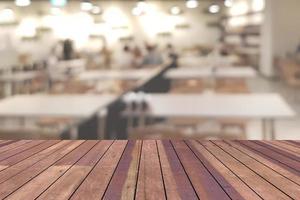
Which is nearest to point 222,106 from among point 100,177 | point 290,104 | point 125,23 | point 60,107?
point 60,107

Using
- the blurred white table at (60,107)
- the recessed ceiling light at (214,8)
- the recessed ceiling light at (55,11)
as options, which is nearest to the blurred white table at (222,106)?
the blurred white table at (60,107)

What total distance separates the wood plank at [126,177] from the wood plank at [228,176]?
258 millimetres

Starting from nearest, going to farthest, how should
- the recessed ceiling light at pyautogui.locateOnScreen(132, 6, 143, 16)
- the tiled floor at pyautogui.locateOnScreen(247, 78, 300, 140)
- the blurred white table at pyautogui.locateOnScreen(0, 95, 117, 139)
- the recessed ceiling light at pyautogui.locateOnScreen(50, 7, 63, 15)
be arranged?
the blurred white table at pyautogui.locateOnScreen(0, 95, 117, 139) → the tiled floor at pyautogui.locateOnScreen(247, 78, 300, 140) → the recessed ceiling light at pyautogui.locateOnScreen(50, 7, 63, 15) → the recessed ceiling light at pyautogui.locateOnScreen(132, 6, 143, 16)

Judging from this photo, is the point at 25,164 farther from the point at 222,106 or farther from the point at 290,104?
the point at 290,104

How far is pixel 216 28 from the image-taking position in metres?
16.0

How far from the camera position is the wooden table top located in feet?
4.15

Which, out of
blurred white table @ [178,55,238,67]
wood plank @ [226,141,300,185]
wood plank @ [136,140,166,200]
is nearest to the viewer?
wood plank @ [136,140,166,200]

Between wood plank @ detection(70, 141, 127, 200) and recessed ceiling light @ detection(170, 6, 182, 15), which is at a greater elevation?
recessed ceiling light @ detection(170, 6, 182, 15)

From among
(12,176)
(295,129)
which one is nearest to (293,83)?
(295,129)

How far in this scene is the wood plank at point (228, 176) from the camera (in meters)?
1.24

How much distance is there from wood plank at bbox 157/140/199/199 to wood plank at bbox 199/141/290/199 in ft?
0.57

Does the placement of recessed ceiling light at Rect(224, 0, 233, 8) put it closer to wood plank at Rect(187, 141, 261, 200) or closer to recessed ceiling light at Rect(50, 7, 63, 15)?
recessed ceiling light at Rect(50, 7, 63, 15)

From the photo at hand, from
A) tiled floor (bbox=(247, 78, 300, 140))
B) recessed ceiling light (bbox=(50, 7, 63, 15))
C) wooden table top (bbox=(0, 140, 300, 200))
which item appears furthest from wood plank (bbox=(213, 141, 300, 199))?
recessed ceiling light (bbox=(50, 7, 63, 15))

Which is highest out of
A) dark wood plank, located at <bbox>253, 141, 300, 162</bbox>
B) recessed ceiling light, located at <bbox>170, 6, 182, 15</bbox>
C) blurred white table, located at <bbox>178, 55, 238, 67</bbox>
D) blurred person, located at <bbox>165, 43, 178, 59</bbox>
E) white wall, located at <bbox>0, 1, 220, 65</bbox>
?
recessed ceiling light, located at <bbox>170, 6, 182, 15</bbox>
